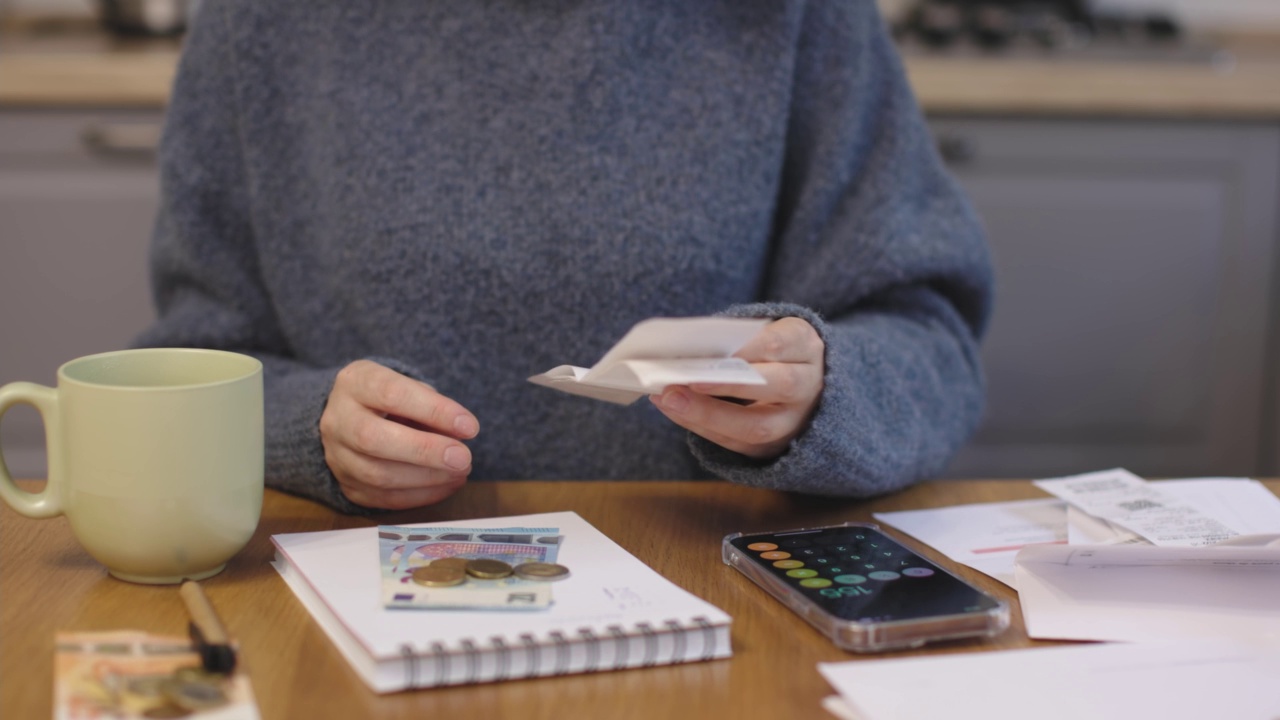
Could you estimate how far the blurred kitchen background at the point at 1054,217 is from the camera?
1.66 m

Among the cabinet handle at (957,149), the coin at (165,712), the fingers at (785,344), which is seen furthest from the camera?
the cabinet handle at (957,149)

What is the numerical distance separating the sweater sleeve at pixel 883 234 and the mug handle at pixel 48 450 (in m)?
0.45

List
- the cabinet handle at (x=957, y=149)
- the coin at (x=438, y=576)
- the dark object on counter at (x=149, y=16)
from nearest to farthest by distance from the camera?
1. the coin at (x=438, y=576)
2. the cabinet handle at (x=957, y=149)
3. the dark object on counter at (x=149, y=16)

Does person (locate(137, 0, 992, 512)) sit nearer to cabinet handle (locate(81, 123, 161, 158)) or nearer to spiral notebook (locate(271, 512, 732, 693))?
spiral notebook (locate(271, 512, 732, 693))

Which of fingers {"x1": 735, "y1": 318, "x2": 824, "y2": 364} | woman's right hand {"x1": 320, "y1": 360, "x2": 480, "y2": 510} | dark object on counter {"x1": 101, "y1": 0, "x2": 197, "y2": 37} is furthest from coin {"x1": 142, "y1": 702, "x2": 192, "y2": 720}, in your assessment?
dark object on counter {"x1": 101, "y1": 0, "x2": 197, "y2": 37}

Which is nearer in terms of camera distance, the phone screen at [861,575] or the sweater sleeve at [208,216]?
the phone screen at [861,575]

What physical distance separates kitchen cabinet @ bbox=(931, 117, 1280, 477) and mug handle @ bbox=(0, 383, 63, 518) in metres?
1.39

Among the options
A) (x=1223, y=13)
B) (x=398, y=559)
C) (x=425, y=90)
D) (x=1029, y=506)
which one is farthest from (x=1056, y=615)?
(x=1223, y=13)

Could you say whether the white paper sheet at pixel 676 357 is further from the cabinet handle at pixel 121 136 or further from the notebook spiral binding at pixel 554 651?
the cabinet handle at pixel 121 136

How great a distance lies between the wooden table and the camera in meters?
0.47

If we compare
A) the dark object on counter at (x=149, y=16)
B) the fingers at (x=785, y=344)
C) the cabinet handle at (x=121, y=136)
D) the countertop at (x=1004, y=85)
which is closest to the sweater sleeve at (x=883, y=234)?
the fingers at (x=785, y=344)

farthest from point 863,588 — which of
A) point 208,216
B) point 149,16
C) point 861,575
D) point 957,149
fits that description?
point 149,16

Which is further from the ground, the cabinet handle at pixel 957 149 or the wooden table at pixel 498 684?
the cabinet handle at pixel 957 149

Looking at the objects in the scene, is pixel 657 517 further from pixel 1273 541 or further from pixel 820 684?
pixel 1273 541
